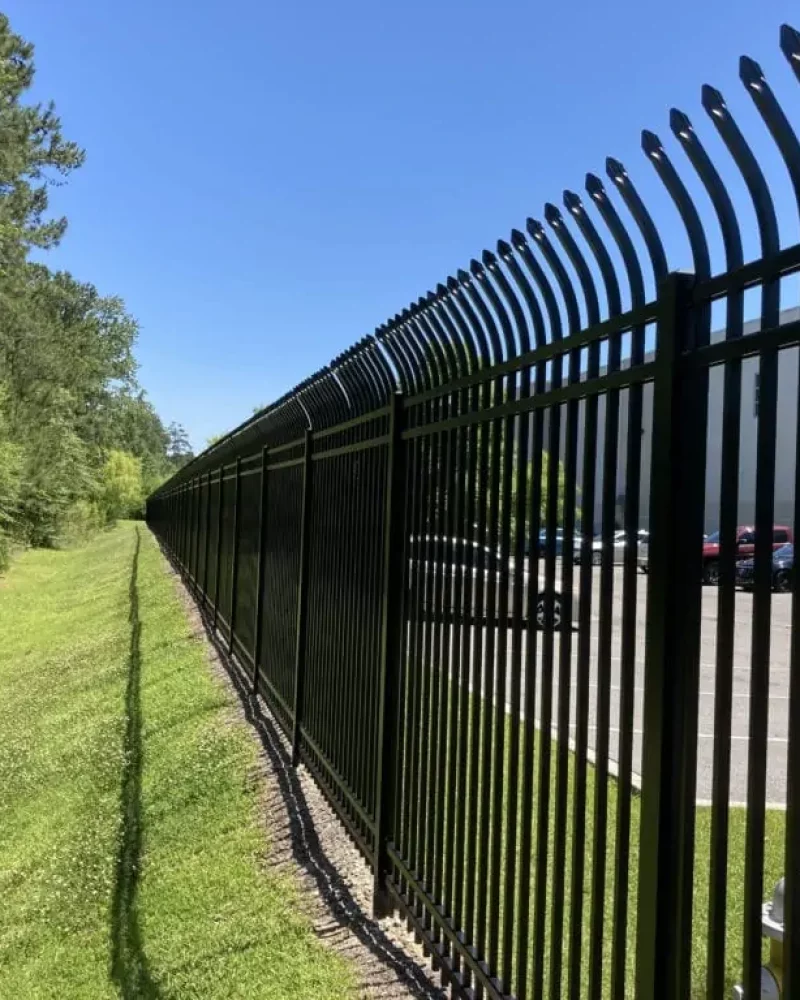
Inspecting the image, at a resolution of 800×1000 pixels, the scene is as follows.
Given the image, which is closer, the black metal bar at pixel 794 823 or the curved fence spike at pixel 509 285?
the black metal bar at pixel 794 823

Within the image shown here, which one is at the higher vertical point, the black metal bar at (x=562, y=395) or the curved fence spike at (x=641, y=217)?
the curved fence spike at (x=641, y=217)

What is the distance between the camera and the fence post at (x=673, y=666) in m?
1.95

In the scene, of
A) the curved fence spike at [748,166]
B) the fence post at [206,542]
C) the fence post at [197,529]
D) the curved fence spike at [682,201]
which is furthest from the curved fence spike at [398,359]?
the fence post at [197,529]

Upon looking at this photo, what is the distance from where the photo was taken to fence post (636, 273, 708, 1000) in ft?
6.40

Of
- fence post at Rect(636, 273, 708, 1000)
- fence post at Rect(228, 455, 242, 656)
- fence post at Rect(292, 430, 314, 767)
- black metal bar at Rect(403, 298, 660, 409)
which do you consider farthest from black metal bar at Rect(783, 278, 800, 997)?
fence post at Rect(228, 455, 242, 656)

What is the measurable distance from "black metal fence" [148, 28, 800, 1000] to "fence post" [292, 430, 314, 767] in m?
0.34

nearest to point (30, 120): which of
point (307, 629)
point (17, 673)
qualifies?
point (17, 673)

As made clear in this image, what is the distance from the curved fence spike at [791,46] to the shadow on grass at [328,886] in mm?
3118

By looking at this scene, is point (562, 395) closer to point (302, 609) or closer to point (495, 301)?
point (495, 301)

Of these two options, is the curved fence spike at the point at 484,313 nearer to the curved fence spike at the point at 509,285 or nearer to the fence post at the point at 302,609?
the curved fence spike at the point at 509,285

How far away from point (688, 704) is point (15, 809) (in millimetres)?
6015

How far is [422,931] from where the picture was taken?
342 centimetres

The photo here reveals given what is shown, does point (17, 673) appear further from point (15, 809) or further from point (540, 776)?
point (540, 776)

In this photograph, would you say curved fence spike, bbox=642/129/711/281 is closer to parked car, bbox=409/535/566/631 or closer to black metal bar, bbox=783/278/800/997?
black metal bar, bbox=783/278/800/997
